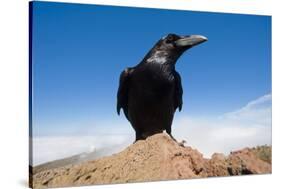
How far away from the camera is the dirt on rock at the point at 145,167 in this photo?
21.0 feet

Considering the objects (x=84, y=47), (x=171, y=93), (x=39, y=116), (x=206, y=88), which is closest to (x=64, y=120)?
(x=39, y=116)

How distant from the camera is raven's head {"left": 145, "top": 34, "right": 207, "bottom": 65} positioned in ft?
22.5

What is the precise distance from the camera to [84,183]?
21.1 feet

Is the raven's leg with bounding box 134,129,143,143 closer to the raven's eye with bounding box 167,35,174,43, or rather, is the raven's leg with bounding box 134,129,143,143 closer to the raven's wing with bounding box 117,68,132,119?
the raven's wing with bounding box 117,68,132,119

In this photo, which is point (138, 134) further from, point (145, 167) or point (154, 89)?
point (154, 89)

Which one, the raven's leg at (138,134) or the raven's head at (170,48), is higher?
the raven's head at (170,48)

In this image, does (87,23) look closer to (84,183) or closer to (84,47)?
(84,47)

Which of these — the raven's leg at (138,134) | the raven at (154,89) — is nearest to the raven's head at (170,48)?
the raven at (154,89)

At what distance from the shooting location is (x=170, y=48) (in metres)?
6.93

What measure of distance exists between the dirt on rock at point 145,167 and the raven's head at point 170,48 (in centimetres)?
78

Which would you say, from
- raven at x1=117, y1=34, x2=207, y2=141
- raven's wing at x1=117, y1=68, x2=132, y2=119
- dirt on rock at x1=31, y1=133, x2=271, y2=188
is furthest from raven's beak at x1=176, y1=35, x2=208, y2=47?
dirt on rock at x1=31, y1=133, x2=271, y2=188

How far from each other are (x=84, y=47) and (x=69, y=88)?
439 millimetres

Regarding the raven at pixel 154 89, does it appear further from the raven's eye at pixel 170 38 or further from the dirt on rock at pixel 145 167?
the dirt on rock at pixel 145 167

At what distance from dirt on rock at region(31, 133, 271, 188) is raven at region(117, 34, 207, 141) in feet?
0.60
